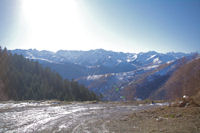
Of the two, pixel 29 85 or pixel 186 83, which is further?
pixel 29 85

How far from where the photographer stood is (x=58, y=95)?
56.8m

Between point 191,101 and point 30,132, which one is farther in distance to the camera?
point 191,101

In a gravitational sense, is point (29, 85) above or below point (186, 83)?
above

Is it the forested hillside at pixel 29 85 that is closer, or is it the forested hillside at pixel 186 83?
the forested hillside at pixel 186 83

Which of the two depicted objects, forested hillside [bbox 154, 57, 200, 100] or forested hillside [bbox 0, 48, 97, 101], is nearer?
forested hillside [bbox 154, 57, 200, 100]

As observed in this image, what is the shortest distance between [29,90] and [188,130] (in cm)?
5348

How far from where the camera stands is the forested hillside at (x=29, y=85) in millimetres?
50312

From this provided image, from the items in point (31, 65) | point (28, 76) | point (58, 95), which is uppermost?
point (31, 65)

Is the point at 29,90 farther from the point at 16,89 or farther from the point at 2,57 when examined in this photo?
the point at 2,57

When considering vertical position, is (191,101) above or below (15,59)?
below

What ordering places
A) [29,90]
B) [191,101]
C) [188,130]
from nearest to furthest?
1. [188,130]
2. [191,101]
3. [29,90]

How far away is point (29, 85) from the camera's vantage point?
57125 millimetres

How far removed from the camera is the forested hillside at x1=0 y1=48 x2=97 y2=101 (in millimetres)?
50312

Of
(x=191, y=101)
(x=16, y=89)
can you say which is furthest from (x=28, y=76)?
(x=191, y=101)
